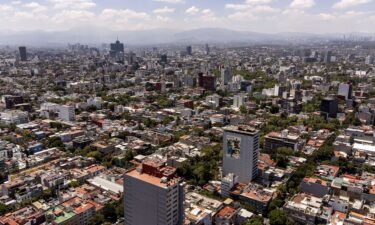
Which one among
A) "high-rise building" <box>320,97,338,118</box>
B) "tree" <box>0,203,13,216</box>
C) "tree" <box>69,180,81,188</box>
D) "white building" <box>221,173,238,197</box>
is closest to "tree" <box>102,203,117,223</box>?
"tree" <box>69,180,81,188</box>

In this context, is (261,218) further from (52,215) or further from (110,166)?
(110,166)

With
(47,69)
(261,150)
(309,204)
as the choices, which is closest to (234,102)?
(261,150)

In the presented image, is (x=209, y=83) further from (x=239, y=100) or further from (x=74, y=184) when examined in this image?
(x=74, y=184)

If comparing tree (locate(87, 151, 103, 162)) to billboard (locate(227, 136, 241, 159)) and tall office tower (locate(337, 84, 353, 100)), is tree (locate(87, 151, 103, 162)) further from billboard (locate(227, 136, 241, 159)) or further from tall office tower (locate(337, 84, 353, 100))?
tall office tower (locate(337, 84, 353, 100))

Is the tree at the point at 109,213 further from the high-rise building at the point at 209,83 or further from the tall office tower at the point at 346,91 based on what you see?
the high-rise building at the point at 209,83

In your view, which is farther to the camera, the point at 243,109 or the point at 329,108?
the point at 243,109

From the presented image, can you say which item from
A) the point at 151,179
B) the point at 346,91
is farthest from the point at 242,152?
the point at 346,91
